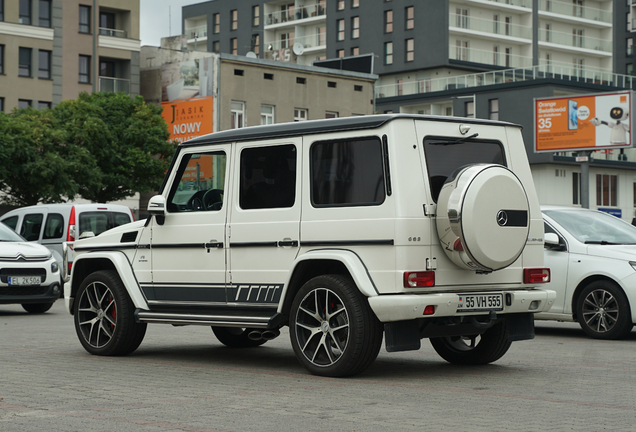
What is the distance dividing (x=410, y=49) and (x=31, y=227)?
64.9 m

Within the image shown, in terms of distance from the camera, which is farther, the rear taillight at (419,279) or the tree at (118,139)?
the tree at (118,139)

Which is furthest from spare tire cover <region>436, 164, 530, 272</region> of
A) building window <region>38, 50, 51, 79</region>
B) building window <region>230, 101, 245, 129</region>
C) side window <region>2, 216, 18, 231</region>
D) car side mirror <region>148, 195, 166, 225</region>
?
building window <region>38, 50, 51, 79</region>

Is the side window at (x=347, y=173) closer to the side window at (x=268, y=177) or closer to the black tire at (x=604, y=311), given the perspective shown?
the side window at (x=268, y=177)

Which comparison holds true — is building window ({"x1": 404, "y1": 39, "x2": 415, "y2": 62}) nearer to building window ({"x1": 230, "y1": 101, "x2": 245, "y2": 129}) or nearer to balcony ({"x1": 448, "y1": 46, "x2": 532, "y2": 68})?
balcony ({"x1": 448, "y1": 46, "x2": 532, "y2": 68})

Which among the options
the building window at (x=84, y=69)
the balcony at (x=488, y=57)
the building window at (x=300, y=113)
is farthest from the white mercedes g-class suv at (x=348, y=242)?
the balcony at (x=488, y=57)

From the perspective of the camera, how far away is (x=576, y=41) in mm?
91812

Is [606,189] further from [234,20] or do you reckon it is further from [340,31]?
[234,20]

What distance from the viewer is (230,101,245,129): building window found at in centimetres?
5944

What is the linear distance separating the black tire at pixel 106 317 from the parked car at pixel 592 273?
554cm

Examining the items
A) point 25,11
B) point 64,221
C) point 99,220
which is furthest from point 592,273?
point 25,11

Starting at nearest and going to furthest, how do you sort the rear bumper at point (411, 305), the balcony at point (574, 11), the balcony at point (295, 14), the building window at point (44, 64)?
the rear bumper at point (411, 305) < the building window at point (44, 64) < the balcony at point (574, 11) < the balcony at point (295, 14)

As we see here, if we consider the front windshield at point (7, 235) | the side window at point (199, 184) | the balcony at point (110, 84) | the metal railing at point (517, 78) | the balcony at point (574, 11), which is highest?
the balcony at point (574, 11)

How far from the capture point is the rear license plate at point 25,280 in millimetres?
16812

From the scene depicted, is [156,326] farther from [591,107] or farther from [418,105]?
[418,105]
